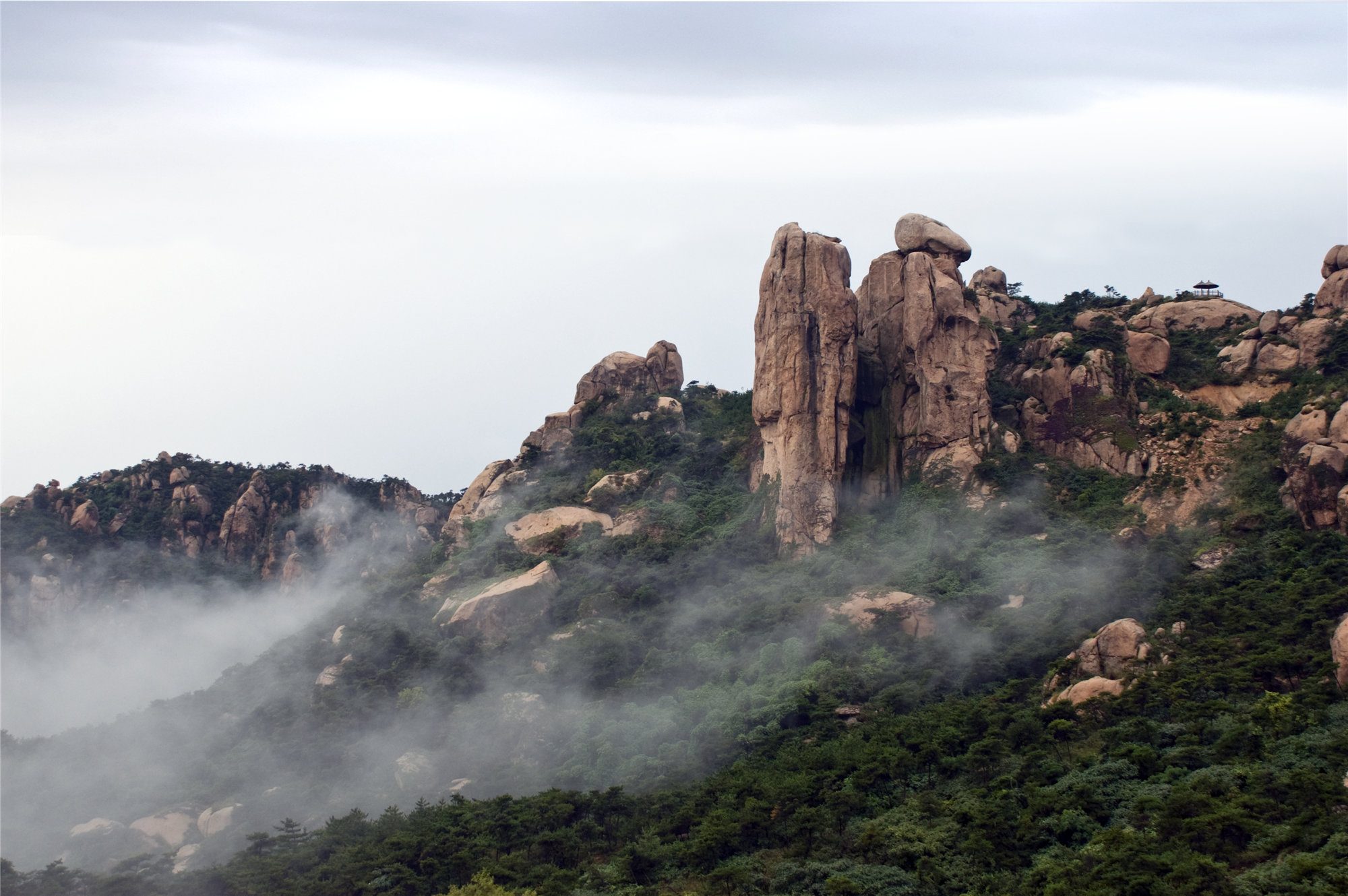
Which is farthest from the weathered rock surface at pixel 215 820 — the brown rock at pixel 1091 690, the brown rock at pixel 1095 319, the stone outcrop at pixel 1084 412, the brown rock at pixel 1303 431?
the brown rock at pixel 1095 319

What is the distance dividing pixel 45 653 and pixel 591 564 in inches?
1286

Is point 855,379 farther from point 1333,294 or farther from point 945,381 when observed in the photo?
point 1333,294

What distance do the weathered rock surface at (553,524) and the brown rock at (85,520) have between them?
94.4ft

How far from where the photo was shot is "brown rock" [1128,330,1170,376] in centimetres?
5856

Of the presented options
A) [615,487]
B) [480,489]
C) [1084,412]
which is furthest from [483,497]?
[1084,412]

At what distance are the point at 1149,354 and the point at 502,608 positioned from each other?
31.0 metres

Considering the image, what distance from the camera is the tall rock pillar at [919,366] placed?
57094 mm

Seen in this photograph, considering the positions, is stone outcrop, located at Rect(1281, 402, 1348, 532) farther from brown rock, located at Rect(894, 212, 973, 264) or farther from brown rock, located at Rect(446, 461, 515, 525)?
brown rock, located at Rect(446, 461, 515, 525)

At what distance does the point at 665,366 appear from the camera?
74.8 meters

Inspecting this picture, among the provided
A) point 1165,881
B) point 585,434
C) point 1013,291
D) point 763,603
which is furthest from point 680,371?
point 1165,881

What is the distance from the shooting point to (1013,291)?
70.3m

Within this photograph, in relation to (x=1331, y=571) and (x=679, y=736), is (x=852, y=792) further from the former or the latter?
(x=1331, y=571)

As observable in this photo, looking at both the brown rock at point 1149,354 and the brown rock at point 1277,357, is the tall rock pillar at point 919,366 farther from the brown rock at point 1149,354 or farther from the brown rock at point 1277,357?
the brown rock at point 1277,357

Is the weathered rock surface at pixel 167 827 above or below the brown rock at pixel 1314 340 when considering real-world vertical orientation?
below
